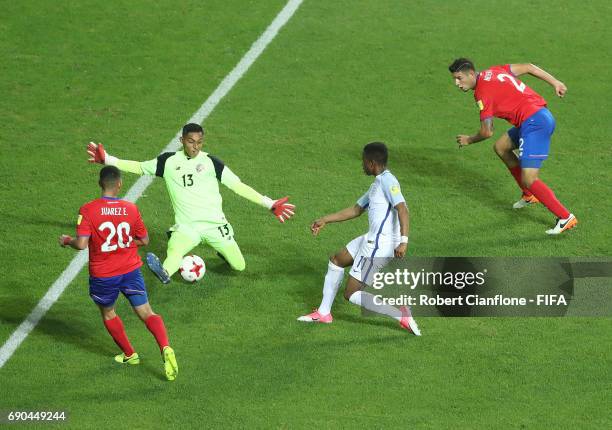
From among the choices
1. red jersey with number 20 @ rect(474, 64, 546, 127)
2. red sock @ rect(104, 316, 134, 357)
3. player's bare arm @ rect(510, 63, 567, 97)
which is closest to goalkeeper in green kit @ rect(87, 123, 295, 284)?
red sock @ rect(104, 316, 134, 357)

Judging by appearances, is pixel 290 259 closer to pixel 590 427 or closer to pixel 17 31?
pixel 590 427

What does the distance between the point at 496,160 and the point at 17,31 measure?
298 inches

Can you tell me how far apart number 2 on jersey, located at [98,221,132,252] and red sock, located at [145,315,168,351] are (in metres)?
0.67

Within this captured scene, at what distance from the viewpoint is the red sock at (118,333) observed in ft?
32.2

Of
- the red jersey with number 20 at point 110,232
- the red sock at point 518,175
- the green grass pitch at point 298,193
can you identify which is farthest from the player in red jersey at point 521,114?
the red jersey with number 20 at point 110,232

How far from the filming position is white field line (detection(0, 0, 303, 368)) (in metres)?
10.5

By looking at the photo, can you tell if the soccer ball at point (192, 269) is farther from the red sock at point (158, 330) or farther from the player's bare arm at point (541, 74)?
the player's bare arm at point (541, 74)

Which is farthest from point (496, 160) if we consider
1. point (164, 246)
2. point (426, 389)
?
point (426, 389)

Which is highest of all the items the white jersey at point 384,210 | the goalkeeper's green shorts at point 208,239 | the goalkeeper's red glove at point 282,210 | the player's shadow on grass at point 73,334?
the white jersey at point 384,210

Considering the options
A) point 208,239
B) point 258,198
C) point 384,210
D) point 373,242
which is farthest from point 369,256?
point 208,239

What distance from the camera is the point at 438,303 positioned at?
36.4 ft

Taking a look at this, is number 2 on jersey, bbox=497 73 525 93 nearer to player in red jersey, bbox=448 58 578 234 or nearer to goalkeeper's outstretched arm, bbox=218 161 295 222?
player in red jersey, bbox=448 58 578 234

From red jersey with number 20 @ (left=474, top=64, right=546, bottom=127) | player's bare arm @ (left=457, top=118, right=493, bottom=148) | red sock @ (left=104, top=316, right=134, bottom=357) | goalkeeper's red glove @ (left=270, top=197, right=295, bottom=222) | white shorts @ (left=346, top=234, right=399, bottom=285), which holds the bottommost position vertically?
red sock @ (left=104, top=316, right=134, bottom=357)

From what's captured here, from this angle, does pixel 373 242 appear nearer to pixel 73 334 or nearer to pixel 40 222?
pixel 73 334
